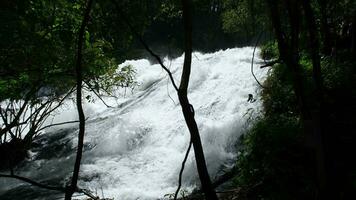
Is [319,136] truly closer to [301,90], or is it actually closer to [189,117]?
[301,90]

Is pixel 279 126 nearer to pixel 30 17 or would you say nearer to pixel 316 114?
pixel 316 114

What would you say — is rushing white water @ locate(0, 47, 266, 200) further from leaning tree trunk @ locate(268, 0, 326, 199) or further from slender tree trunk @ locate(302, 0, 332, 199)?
slender tree trunk @ locate(302, 0, 332, 199)

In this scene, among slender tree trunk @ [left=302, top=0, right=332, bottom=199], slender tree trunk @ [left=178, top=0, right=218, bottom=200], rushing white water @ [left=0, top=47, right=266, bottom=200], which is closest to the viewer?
slender tree trunk @ [left=302, top=0, right=332, bottom=199]

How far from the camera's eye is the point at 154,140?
1228cm

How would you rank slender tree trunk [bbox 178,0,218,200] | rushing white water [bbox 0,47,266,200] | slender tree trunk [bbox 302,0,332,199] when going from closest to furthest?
slender tree trunk [bbox 302,0,332,199]
slender tree trunk [bbox 178,0,218,200]
rushing white water [bbox 0,47,266,200]

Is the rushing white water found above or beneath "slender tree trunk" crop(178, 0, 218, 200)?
above

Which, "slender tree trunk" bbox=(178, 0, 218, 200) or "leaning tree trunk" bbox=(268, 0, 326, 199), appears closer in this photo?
"leaning tree trunk" bbox=(268, 0, 326, 199)

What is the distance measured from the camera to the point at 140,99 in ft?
57.5

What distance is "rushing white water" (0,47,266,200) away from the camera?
9.64m

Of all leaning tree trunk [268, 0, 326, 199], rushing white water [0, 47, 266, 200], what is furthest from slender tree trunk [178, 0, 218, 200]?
rushing white water [0, 47, 266, 200]

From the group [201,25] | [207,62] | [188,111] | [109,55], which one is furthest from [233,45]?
[188,111]

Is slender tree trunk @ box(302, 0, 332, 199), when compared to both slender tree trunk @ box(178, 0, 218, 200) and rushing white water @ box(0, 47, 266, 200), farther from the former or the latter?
rushing white water @ box(0, 47, 266, 200)

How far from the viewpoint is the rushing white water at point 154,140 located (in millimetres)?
9641

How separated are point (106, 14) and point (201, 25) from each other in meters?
38.3
